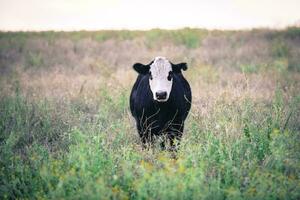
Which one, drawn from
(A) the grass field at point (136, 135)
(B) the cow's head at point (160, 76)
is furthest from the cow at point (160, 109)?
(A) the grass field at point (136, 135)

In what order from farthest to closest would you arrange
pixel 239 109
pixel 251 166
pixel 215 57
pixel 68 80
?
pixel 215 57 → pixel 68 80 → pixel 239 109 → pixel 251 166

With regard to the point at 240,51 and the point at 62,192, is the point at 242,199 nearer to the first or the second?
the point at 62,192

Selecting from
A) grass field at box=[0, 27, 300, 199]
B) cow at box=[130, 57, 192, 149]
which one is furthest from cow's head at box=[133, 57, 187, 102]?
grass field at box=[0, 27, 300, 199]

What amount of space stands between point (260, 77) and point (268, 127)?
24.6 feet

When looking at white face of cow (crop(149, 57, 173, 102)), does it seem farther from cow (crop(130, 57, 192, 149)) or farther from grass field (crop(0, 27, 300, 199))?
grass field (crop(0, 27, 300, 199))

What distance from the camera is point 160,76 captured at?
21.8ft

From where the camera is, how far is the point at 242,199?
160 inches

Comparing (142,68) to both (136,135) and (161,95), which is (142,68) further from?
(136,135)

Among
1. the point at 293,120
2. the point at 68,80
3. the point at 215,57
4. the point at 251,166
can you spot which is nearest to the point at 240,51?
the point at 215,57

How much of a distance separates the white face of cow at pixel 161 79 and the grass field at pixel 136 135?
0.67 metres

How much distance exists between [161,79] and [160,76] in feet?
0.20

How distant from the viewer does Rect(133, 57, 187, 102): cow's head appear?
246 inches

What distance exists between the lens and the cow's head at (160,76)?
20.5 ft

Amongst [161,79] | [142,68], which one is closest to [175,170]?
[161,79]
